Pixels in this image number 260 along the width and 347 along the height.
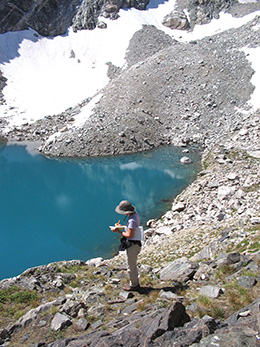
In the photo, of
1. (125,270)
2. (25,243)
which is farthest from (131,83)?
(125,270)

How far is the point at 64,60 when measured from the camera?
66.5 meters

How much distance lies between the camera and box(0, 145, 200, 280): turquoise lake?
1886 cm

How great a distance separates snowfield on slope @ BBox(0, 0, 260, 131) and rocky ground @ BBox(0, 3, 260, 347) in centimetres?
972

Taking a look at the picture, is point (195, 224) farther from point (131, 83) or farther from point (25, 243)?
point (131, 83)

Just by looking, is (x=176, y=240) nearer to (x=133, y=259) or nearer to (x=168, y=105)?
A: (x=133, y=259)

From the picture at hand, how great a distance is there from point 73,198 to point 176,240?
586 inches

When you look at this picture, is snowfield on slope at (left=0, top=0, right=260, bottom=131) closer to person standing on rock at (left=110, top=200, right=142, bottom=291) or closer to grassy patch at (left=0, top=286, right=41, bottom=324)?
grassy patch at (left=0, top=286, right=41, bottom=324)

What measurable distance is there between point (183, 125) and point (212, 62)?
1297cm

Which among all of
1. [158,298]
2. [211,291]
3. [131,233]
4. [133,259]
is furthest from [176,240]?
[211,291]

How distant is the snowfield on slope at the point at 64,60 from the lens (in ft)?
180

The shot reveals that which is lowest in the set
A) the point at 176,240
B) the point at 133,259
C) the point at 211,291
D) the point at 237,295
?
the point at 237,295

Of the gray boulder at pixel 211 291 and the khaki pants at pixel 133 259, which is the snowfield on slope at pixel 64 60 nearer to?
the khaki pants at pixel 133 259

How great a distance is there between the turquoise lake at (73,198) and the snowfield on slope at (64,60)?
1784cm

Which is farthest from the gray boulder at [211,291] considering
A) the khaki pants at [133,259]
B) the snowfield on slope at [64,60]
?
the snowfield on slope at [64,60]
